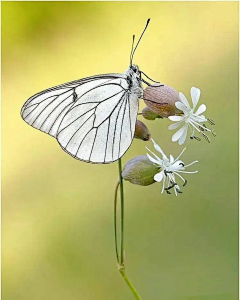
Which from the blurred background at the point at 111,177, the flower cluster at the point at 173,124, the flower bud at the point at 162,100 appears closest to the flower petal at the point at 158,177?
the flower cluster at the point at 173,124

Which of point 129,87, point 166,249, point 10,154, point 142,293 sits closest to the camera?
point 129,87

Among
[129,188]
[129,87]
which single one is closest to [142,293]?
[129,188]

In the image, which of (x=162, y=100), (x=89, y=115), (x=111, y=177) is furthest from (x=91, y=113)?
(x=111, y=177)

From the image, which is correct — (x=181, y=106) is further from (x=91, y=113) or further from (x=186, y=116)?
(x=91, y=113)

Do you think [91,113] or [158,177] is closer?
[158,177]

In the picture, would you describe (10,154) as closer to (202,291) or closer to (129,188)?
(129,188)

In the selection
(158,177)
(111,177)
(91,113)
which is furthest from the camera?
(111,177)

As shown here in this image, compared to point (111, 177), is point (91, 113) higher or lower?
higher
